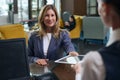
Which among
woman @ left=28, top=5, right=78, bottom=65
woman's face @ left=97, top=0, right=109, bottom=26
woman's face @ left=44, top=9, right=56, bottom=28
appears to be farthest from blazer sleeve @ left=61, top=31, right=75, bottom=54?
woman's face @ left=97, top=0, right=109, bottom=26

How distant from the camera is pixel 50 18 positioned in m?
2.76

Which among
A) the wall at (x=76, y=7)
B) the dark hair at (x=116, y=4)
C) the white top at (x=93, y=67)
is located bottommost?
the white top at (x=93, y=67)

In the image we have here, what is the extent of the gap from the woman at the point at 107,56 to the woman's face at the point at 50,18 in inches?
80.6

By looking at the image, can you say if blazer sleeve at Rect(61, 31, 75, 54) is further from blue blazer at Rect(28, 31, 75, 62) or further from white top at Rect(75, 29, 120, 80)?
white top at Rect(75, 29, 120, 80)

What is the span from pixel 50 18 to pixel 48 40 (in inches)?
9.3

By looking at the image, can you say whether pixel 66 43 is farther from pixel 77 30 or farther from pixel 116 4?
pixel 77 30

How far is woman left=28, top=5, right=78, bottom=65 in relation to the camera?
2693mm

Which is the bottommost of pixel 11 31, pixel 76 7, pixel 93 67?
pixel 11 31

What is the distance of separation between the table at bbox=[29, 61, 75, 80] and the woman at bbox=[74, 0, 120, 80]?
3.67ft

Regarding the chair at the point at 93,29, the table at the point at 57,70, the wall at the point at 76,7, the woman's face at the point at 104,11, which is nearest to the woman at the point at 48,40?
the table at the point at 57,70

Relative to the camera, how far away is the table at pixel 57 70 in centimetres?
186

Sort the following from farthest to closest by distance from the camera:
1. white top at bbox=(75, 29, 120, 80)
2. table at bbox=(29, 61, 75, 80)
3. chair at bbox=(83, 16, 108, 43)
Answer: chair at bbox=(83, 16, 108, 43), table at bbox=(29, 61, 75, 80), white top at bbox=(75, 29, 120, 80)

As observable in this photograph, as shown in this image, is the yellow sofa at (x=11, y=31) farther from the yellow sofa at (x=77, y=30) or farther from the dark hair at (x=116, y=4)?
the dark hair at (x=116, y=4)

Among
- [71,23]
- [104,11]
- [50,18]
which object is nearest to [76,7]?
[71,23]
